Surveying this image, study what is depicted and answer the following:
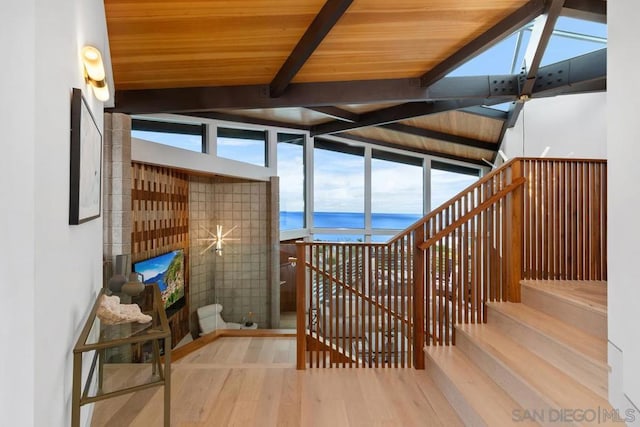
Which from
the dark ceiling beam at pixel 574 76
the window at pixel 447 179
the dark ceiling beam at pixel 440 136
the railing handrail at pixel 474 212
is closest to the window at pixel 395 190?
the window at pixel 447 179

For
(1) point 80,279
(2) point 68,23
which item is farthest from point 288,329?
(2) point 68,23

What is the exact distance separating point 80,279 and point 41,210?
78 centimetres

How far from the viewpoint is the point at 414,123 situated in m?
6.73

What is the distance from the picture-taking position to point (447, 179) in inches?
332

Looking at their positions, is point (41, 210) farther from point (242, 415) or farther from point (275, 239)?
point (275, 239)

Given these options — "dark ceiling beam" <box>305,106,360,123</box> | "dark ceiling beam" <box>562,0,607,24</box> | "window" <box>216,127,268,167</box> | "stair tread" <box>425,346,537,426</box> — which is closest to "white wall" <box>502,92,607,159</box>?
"dark ceiling beam" <box>562,0,607,24</box>

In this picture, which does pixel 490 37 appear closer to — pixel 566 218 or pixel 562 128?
pixel 566 218

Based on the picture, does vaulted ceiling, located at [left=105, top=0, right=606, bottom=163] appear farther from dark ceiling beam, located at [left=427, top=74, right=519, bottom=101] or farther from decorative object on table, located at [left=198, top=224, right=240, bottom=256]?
decorative object on table, located at [left=198, top=224, right=240, bottom=256]

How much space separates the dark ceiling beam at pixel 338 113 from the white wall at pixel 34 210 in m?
4.07

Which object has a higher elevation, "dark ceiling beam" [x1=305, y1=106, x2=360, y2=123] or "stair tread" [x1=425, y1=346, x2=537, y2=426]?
"dark ceiling beam" [x1=305, y1=106, x2=360, y2=123]

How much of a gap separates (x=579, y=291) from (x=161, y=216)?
176 inches

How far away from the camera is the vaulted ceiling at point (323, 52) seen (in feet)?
8.23

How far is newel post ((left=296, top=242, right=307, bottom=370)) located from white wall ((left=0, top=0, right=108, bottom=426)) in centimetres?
191

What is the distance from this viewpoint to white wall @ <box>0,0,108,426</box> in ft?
3.46
